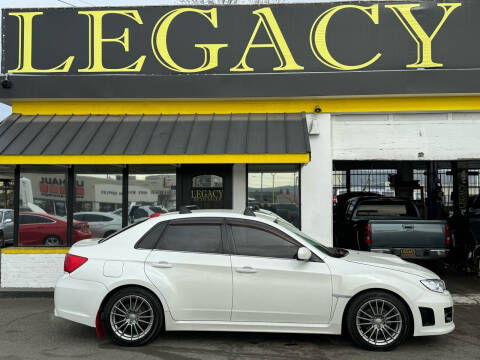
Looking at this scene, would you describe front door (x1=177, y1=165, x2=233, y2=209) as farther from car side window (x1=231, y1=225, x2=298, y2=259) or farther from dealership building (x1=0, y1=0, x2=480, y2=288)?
car side window (x1=231, y1=225, x2=298, y2=259)

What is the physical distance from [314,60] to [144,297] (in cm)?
625

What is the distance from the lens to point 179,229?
5.82 meters

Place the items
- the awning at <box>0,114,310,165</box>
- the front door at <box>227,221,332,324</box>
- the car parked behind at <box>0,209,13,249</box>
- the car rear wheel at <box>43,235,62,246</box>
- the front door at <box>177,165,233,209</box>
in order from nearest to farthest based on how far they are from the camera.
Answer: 1. the front door at <box>227,221,332,324</box>
2. the awning at <box>0,114,310,165</box>
3. the car rear wheel at <box>43,235,62,246</box>
4. the front door at <box>177,165,233,209</box>
5. the car parked behind at <box>0,209,13,249</box>

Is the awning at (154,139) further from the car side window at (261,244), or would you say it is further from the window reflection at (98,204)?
the car side window at (261,244)

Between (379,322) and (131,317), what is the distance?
9.43 feet

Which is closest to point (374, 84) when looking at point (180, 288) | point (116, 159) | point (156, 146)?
point (156, 146)

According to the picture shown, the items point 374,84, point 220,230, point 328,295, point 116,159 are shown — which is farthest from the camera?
point 374,84

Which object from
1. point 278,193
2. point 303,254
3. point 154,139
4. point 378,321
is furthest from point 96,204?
point 378,321

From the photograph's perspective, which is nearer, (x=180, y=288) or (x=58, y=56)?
Answer: (x=180, y=288)

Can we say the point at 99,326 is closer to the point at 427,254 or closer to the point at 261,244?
the point at 261,244

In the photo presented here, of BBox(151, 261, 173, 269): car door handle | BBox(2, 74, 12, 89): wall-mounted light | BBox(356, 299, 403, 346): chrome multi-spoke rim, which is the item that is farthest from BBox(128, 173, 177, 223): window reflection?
BBox(356, 299, 403, 346): chrome multi-spoke rim

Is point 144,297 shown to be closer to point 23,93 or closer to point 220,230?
point 220,230

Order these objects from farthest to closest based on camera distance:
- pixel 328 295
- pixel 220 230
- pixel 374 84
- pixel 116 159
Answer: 1. pixel 374 84
2. pixel 116 159
3. pixel 220 230
4. pixel 328 295

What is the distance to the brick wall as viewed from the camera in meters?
9.09
